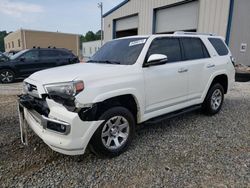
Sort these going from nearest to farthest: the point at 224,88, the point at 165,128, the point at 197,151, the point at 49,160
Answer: the point at 49,160
the point at 197,151
the point at 165,128
the point at 224,88

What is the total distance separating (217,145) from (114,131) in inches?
71.0

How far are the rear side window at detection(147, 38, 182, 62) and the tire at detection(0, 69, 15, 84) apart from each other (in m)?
8.64

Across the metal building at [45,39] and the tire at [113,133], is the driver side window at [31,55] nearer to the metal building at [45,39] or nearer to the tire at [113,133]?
the tire at [113,133]

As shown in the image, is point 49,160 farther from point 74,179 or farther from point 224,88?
point 224,88

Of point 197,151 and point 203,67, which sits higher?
point 203,67

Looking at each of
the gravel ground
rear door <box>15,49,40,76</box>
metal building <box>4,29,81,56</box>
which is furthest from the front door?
metal building <box>4,29,81,56</box>

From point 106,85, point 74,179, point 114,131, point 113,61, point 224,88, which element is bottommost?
point 74,179

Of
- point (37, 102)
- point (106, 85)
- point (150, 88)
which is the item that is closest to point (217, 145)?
point (150, 88)

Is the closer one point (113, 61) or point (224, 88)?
point (113, 61)

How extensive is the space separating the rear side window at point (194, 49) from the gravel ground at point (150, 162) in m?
1.48

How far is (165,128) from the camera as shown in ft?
13.8

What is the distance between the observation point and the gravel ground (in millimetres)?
2580

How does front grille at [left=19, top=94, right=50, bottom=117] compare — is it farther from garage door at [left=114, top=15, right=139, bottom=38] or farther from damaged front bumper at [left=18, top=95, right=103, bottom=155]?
garage door at [left=114, top=15, right=139, bottom=38]

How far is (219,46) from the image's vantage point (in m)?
4.97
